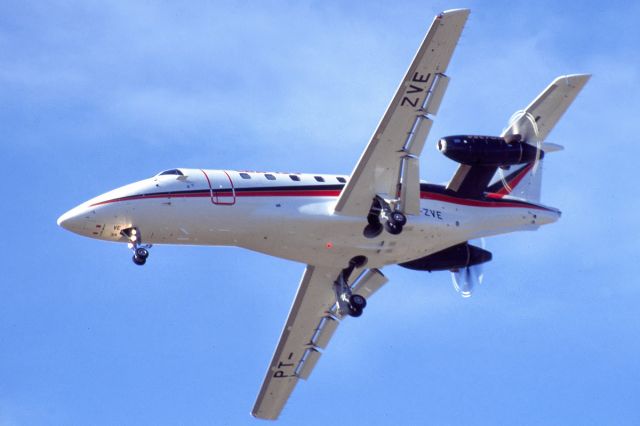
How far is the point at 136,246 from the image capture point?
143 ft

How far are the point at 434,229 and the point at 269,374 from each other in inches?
422

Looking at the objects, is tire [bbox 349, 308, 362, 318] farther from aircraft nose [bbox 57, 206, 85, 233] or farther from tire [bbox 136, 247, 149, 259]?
aircraft nose [bbox 57, 206, 85, 233]

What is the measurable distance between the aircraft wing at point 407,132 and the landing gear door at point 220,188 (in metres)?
3.99

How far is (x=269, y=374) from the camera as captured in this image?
5306cm

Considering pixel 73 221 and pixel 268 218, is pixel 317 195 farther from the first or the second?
pixel 73 221

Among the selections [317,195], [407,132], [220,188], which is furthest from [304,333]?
[407,132]

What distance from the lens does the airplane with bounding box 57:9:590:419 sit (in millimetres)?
43562

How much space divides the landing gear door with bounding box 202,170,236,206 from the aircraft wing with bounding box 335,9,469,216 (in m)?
3.99

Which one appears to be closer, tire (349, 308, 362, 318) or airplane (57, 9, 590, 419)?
airplane (57, 9, 590, 419)

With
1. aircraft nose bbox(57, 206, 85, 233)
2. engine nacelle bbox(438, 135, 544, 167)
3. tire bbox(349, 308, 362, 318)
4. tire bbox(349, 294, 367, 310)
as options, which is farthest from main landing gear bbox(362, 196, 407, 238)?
aircraft nose bbox(57, 206, 85, 233)

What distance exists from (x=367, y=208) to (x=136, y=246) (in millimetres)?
8683

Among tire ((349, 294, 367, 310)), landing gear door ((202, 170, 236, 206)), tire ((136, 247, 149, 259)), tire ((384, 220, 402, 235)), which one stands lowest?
tire ((136, 247, 149, 259))

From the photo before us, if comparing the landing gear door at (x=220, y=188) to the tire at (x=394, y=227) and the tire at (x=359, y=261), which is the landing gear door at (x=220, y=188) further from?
the tire at (x=359, y=261)

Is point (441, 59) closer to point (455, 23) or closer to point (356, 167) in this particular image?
point (455, 23)
